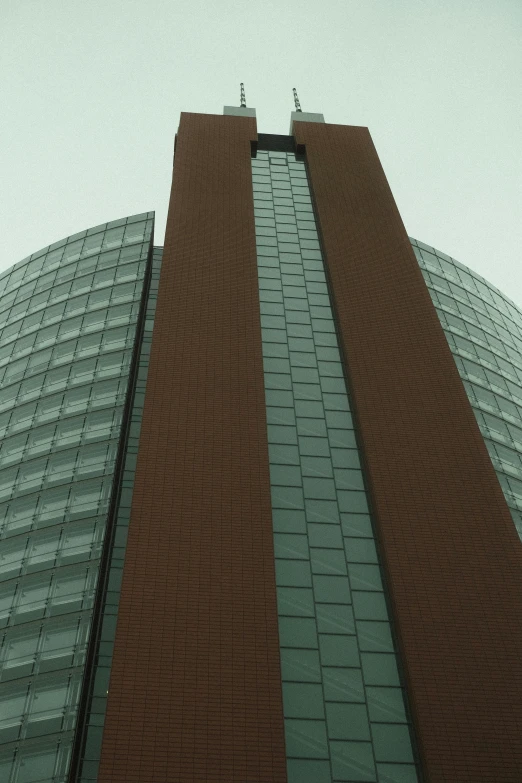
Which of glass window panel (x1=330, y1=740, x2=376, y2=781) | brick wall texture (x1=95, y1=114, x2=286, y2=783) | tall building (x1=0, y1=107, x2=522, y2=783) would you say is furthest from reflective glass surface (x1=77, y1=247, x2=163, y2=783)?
glass window panel (x1=330, y1=740, x2=376, y2=781)

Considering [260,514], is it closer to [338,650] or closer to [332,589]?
[332,589]

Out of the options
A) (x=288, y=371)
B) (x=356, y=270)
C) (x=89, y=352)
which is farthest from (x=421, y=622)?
(x=89, y=352)

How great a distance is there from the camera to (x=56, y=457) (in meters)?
27.5

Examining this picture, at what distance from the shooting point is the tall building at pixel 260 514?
16875mm

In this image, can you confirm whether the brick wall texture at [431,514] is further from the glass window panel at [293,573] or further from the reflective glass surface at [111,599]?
the reflective glass surface at [111,599]

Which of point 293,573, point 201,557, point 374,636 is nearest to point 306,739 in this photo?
point 374,636

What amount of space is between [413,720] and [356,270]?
18.2m

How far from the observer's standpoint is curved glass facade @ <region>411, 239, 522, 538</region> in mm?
28891

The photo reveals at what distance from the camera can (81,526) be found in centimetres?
2445

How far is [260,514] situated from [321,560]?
7.18ft

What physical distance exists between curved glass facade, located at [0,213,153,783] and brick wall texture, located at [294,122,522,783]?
8979mm

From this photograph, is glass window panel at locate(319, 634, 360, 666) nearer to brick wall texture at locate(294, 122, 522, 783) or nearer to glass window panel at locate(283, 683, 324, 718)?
glass window panel at locate(283, 683, 324, 718)

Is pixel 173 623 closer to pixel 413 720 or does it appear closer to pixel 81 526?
pixel 413 720

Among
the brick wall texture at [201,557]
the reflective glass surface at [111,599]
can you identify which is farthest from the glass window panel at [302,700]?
the reflective glass surface at [111,599]
